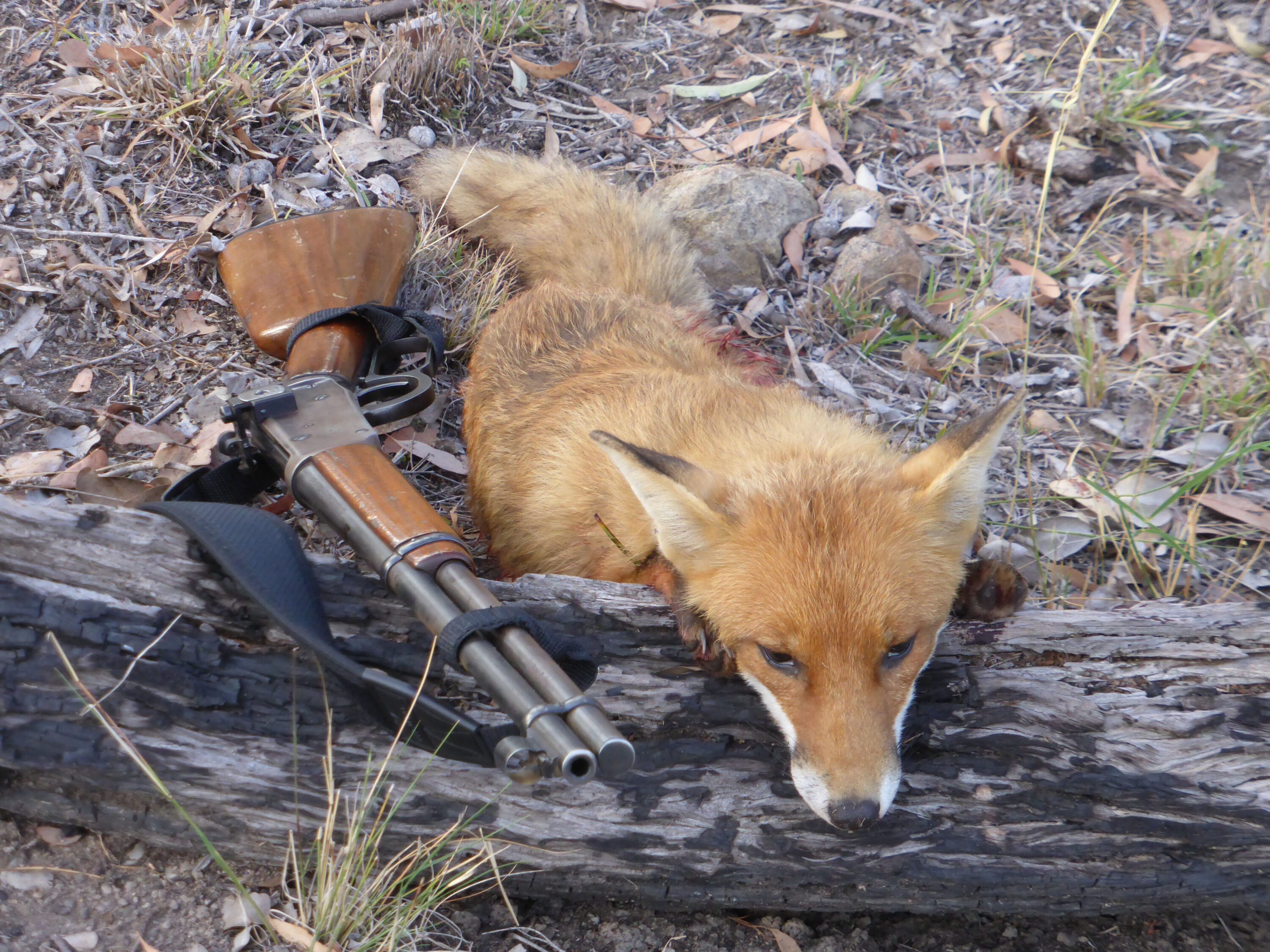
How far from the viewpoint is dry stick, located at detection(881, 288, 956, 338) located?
5148 mm

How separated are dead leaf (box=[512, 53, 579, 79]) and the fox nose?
16.8ft

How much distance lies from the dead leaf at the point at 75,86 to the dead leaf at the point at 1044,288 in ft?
16.6

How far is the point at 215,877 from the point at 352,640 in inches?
33.9

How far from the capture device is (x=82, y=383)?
4027mm

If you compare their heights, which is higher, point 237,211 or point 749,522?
point 237,211

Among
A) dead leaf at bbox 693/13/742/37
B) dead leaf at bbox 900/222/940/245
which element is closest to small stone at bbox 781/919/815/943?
dead leaf at bbox 900/222/940/245

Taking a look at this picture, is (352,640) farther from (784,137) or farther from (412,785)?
(784,137)

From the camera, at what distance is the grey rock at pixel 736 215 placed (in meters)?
5.55

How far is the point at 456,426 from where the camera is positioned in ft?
15.8

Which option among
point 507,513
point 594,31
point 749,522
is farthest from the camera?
point 594,31

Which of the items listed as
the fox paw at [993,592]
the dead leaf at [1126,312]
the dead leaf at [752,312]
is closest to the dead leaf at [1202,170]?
the dead leaf at [1126,312]

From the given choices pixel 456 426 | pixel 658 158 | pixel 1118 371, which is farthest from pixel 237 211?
pixel 1118 371

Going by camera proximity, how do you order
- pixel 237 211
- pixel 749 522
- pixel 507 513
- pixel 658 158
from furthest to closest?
pixel 658 158
pixel 237 211
pixel 507 513
pixel 749 522

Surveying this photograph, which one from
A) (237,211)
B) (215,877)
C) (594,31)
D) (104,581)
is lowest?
(215,877)
